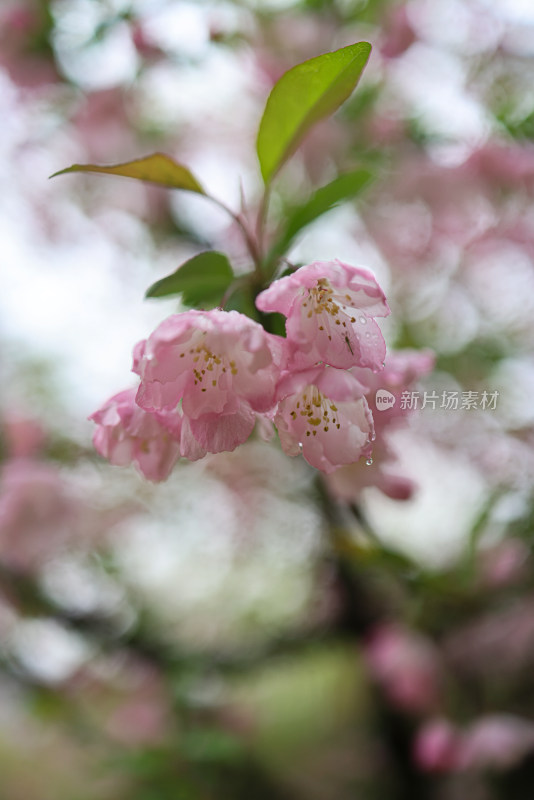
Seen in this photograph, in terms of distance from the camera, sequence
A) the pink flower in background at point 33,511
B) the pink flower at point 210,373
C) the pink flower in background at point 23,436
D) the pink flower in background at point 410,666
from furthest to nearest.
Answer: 1. the pink flower in background at point 410,666
2. the pink flower in background at point 23,436
3. the pink flower in background at point 33,511
4. the pink flower at point 210,373

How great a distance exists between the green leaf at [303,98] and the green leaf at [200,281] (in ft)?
0.31

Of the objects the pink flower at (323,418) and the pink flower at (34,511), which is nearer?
the pink flower at (323,418)

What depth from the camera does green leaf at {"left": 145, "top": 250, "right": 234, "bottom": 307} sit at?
46 centimetres

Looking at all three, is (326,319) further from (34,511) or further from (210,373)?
(34,511)

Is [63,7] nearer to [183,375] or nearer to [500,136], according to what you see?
[500,136]

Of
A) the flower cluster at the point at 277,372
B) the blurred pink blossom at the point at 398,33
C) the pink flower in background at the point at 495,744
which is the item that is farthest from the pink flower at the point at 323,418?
the blurred pink blossom at the point at 398,33

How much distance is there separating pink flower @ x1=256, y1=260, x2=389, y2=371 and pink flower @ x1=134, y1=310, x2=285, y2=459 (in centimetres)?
2

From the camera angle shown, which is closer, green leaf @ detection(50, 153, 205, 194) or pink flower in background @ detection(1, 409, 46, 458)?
green leaf @ detection(50, 153, 205, 194)

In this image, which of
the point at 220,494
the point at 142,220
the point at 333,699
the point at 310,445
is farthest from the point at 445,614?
the point at 333,699

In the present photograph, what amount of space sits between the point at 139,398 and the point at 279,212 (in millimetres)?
1196

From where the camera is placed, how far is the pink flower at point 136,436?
47cm
